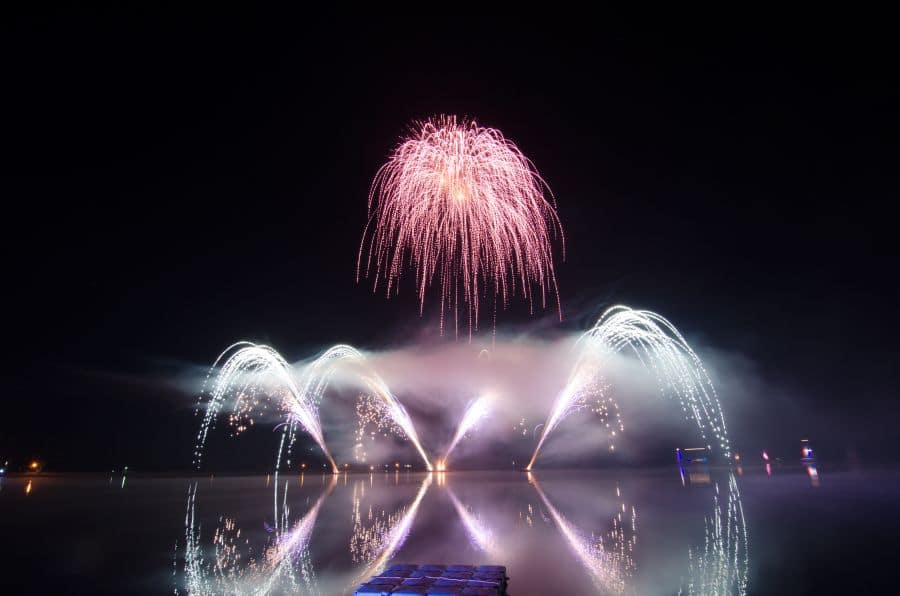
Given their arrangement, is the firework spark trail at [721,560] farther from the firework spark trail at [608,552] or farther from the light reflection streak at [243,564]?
the light reflection streak at [243,564]

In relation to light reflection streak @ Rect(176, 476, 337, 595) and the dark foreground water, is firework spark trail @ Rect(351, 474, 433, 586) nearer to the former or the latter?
the dark foreground water

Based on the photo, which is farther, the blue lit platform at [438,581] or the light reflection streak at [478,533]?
the light reflection streak at [478,533]

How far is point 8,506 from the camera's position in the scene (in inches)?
859

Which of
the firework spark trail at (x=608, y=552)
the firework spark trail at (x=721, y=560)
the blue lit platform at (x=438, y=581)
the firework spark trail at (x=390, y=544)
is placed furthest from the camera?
the firework spark trail at (x=390, y=544)

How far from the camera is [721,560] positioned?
9672mm

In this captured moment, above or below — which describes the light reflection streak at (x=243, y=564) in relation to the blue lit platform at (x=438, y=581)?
below

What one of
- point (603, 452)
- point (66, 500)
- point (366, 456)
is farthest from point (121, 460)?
point (603, 452)

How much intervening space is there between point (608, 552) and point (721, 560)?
6.38 feet

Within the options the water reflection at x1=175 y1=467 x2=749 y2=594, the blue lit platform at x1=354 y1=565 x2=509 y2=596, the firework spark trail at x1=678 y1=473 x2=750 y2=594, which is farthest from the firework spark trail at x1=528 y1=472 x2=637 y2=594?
the blue lit platform at x1=354 y1=565 x2=509 y2=596

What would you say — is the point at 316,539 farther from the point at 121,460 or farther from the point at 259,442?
the point at 121,460

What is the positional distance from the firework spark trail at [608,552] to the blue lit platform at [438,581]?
5.97 ft

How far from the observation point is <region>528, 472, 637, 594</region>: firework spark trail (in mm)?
8328

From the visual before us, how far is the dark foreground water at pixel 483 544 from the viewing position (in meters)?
8.49

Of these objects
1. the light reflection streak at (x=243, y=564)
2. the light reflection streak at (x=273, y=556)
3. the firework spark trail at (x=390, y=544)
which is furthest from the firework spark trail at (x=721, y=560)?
the light reflection streak at (x=243, y=564)
